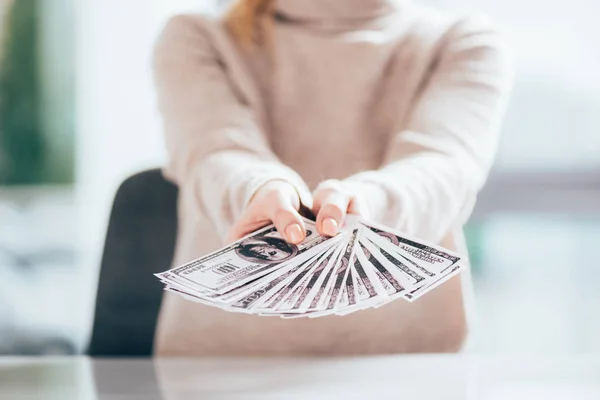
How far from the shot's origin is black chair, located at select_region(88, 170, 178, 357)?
104 centimetres

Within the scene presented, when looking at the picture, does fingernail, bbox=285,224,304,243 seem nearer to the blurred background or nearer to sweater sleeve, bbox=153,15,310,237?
sweater sleeve, bbox=153,15,310,237

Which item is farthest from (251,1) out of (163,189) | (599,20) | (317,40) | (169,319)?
(599,20)

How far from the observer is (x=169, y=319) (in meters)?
1.05

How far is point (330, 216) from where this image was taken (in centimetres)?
64

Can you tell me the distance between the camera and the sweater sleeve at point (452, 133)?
0.89m

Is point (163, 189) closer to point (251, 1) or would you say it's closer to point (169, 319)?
point (169, 319)

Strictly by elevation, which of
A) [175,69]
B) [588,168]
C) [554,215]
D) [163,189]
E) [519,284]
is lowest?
[519,284]

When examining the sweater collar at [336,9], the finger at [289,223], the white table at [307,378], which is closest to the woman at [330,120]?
the sweater collar at [336,9]

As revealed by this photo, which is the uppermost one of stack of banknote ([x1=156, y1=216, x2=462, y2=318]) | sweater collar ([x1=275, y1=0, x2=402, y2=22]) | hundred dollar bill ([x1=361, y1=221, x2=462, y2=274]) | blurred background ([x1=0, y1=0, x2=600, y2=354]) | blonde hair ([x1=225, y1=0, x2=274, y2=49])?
sweater collar ([x1=275, y1=0, x2=402, y2=22])

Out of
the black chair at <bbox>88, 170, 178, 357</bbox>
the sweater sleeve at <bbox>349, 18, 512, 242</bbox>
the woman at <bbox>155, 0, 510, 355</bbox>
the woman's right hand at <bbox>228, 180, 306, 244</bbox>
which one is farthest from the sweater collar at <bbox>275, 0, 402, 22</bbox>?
the woman's right hand at <bbox>228, 180, 306, 244</bbox>

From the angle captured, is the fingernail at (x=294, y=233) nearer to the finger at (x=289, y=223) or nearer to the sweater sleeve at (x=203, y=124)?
the finger at (x=289, y=223)

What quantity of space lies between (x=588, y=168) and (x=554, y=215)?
5.2 inches

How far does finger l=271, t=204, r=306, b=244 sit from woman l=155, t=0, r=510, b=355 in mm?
223

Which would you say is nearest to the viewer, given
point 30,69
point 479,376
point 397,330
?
point 479,376
